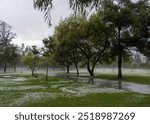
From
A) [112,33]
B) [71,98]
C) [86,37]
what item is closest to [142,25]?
[112,33]

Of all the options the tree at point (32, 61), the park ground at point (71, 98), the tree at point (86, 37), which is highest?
the tree at point (86, 37)

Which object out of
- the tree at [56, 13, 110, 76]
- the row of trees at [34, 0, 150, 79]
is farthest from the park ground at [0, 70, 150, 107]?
the tree at [56, 13, 110, 76]

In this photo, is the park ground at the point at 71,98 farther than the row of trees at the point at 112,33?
No

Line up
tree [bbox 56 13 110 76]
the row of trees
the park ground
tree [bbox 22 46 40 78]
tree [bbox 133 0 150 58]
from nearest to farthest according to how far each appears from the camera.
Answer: the park ground → tree [bbox 133 0 150 58] → the row of trees → tree [bbox 56 13 110 76] → tree [bbox 22 46 40 78]

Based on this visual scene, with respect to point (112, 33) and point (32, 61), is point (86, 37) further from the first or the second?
point (32, 61)

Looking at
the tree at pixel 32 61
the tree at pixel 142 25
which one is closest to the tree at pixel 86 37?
the tree at pixel 142 25

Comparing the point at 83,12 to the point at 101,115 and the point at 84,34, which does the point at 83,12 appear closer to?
the point at 101,115

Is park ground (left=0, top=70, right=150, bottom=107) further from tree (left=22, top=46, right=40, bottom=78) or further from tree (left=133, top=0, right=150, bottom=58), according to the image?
tree (left=22, top=46, right=40, bottom=78)

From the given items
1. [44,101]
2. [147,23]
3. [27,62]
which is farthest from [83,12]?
[27,62]

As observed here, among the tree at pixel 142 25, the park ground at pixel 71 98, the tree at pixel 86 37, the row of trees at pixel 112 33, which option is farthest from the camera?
the tree at pixel 86 37

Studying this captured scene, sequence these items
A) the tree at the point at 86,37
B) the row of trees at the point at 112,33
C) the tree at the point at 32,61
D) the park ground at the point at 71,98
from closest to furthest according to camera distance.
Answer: the park ground at the point at 71,98 → the row of trees at the point at 112,33 → the tree at the point at 86,37 → the tree at the point at 32,61

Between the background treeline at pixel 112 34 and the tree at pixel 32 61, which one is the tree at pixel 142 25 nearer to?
the background treeline at pixel 112 34

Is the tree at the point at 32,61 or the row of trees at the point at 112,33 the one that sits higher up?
the row of trees at the point at 112,33

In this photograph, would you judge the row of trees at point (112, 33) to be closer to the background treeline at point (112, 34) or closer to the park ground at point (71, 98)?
the background treeline at point (112, 34)
